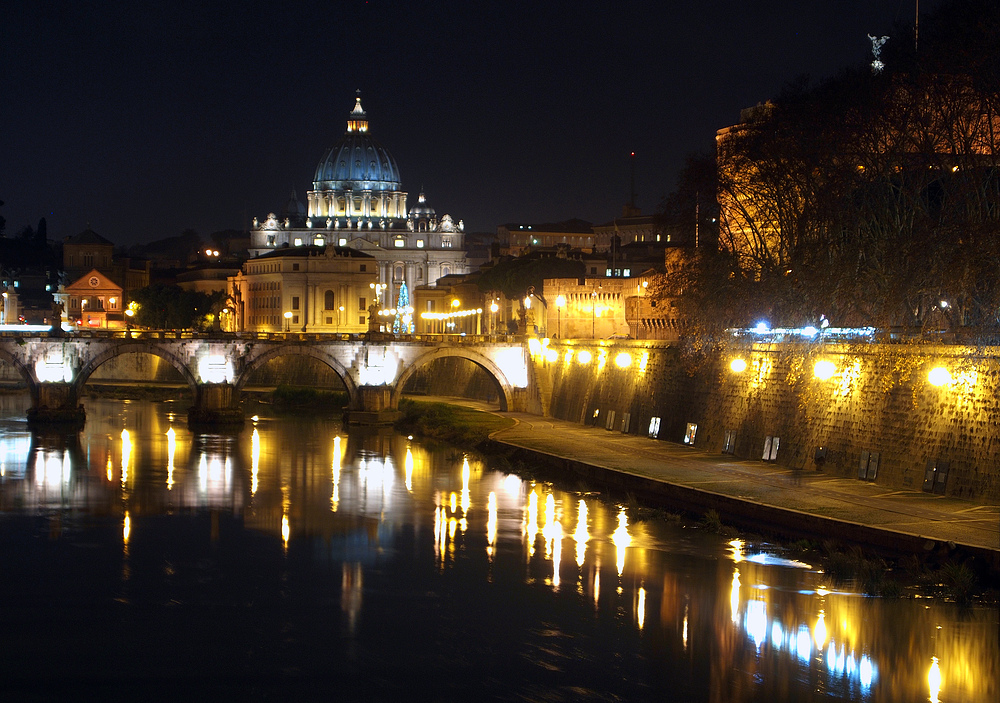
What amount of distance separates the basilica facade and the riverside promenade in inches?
3620

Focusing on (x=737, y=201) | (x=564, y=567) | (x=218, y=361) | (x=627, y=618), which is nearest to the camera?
(x=627, y=618)

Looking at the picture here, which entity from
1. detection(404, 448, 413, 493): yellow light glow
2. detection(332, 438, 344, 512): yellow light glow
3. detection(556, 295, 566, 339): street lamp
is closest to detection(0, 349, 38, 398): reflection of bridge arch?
detection(332, 438, 344, 512): yellow light glow

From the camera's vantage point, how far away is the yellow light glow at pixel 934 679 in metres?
14.4

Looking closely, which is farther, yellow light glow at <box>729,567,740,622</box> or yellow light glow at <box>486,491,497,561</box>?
yellow light glow at <box>486,491,497,561</box>

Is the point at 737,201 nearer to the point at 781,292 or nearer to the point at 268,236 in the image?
the point at 781,292

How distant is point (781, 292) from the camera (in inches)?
1062

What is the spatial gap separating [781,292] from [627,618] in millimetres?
11482

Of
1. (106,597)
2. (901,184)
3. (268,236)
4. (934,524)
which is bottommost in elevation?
(106,597)

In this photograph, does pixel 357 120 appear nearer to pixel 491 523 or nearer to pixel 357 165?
pixel 357 165

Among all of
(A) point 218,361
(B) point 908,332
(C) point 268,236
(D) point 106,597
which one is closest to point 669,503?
(B) point 908,332

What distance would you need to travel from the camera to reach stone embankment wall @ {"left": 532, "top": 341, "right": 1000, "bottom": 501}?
20250mm

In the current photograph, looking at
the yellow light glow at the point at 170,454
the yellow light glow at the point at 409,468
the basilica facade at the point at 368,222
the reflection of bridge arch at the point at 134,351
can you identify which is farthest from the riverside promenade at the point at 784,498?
the basilica facade at the point at 368,222

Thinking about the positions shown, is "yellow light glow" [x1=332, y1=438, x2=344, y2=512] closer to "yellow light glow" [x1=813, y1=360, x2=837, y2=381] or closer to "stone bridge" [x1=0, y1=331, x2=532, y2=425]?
"stone bridge" [x1=0, y1=331, x2=532, y2=425]

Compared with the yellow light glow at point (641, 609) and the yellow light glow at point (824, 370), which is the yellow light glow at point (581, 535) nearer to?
the yellow light glow at point (641, 609)
